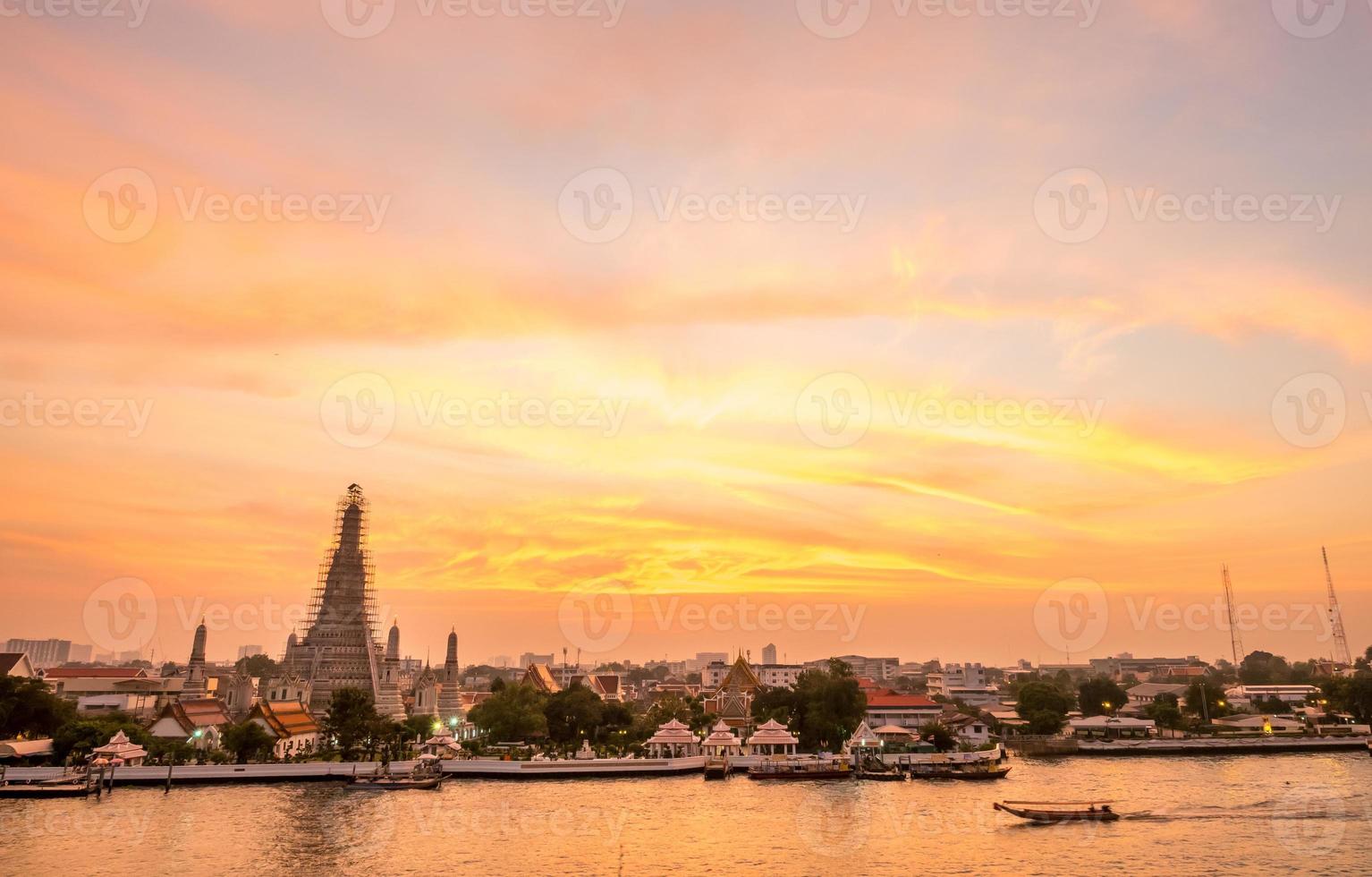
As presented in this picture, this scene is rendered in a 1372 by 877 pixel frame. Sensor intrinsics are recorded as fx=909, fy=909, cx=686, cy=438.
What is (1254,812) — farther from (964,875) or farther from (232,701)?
(232,701)

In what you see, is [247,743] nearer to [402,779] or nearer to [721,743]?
[402,779]

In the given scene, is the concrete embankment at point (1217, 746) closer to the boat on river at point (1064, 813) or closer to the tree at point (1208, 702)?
the tree at point (1208, 702)

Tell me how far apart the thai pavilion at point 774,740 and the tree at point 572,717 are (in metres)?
15.3

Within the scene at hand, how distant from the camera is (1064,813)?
4903cm

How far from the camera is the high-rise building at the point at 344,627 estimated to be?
109 meters

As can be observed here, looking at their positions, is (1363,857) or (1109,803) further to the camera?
(1109,803)

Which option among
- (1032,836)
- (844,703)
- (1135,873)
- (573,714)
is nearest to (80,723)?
(573,714)

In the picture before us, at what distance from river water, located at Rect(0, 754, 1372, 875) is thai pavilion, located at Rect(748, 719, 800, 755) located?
10254 millimetres

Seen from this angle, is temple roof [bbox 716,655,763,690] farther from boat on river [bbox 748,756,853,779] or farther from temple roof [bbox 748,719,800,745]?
boat on river [bbox 748,756,853,779]

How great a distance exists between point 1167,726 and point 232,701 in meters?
104

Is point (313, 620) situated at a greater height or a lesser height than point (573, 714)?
greater

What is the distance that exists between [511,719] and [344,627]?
40730 mm

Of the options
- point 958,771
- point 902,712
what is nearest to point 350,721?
point 958,771

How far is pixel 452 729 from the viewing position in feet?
338
